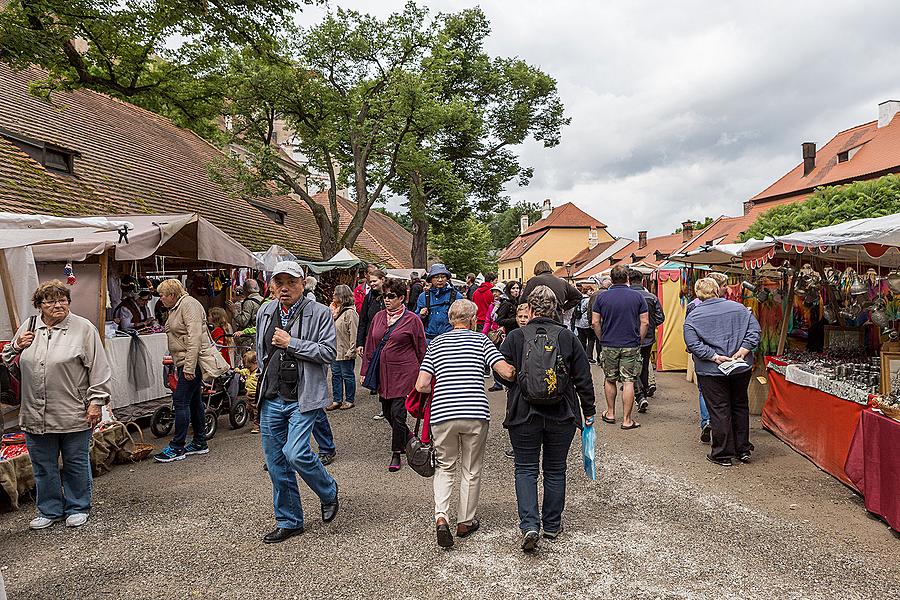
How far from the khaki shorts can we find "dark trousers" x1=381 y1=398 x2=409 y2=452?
2877 millimetres

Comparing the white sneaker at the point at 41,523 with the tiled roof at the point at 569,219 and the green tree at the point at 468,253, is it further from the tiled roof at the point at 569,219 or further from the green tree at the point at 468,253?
the tiled roof at the point at 569,219

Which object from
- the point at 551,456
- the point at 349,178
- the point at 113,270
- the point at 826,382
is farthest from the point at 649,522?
the point at 349,178

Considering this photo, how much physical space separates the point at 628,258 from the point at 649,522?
53449 mm

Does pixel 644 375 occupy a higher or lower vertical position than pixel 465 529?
higher

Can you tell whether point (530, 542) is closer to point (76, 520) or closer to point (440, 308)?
point (76, 520)

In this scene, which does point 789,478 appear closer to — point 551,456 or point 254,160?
point 551,456

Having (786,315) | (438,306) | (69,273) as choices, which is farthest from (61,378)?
(786,315)

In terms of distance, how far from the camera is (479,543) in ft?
14.2

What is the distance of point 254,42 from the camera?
384 inches

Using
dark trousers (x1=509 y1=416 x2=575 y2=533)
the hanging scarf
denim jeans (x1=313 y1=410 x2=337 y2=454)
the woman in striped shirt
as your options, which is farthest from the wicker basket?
dark trousers (x1=509 y1=416 x2=575 y2=533)

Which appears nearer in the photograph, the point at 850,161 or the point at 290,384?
the point at 290,384

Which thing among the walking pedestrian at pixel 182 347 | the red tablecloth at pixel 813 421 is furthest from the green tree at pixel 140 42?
the red tablecloth at pixel 813 421

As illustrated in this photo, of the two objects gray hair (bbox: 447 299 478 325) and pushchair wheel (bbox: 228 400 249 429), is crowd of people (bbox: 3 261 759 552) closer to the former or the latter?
gray hair (bbox: 447 299 478 325)

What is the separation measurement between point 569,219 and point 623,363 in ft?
232
